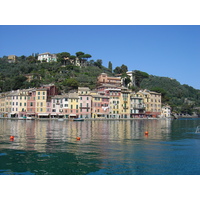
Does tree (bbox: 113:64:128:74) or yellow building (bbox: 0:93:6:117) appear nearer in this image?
yellow building (bbox: 0:93:6:117)

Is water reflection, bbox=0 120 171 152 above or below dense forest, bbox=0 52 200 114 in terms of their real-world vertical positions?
below

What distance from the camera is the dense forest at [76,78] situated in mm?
99812

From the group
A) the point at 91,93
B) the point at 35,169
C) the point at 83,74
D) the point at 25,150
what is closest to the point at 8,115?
the point at 91,93

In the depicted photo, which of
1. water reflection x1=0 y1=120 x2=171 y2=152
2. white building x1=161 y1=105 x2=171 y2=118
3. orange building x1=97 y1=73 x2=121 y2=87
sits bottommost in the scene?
water reflection x1=0 y1=120 x2=171 y2=152

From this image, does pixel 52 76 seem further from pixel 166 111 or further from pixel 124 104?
pixel 166 111

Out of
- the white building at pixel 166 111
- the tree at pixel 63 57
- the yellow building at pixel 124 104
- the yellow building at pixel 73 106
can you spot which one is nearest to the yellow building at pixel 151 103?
the white building at pixel 166 111

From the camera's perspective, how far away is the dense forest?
99812 millimetres

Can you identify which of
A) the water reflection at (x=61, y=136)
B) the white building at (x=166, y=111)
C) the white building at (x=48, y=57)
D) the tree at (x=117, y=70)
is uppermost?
the white building at (x=48, y=57)

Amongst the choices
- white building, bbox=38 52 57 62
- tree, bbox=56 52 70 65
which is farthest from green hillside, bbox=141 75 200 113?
white building, bbox=38 52 57 62

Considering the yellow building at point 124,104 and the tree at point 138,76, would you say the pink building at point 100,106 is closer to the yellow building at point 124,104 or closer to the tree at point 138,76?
the yellow building at point 124,104

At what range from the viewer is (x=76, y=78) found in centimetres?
10388

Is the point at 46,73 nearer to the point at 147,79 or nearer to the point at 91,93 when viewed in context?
the point at 91,93

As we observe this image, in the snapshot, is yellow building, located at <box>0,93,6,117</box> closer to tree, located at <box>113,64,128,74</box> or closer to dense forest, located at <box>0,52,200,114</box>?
dense forest, located at <box>0,52,200,114</box>

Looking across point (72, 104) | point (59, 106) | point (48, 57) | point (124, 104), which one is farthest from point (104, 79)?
point (48, 57)
